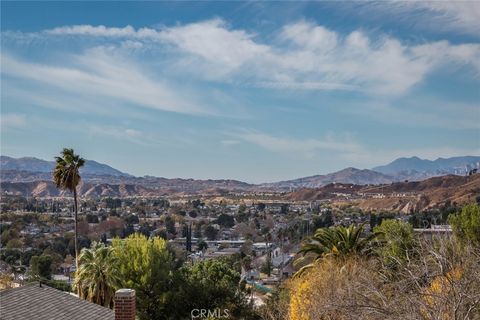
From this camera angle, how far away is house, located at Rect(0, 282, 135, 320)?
12.6 metres

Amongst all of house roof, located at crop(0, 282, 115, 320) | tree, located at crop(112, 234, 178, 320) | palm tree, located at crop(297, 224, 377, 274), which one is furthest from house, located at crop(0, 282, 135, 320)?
tree, located at crop(112, 234, 178, 320)

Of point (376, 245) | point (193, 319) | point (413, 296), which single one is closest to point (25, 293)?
point (413, 296)

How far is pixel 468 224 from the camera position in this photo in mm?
25406

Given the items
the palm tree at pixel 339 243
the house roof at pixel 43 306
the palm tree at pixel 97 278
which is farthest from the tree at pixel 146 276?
the house roof at pixel 43 306

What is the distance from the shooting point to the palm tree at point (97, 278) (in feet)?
72.3

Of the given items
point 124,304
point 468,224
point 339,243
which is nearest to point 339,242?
point 339,243

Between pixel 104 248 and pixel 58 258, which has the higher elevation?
pixel 104 248

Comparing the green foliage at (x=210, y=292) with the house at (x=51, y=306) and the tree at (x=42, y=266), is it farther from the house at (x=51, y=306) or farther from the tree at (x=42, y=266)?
the tree at (x=42, y=266)

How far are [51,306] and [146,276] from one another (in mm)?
12663

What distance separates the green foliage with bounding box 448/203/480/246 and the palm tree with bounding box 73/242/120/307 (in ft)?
48.5

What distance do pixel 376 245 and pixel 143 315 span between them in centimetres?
1117

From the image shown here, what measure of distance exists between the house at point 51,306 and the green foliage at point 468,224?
54.6 feet

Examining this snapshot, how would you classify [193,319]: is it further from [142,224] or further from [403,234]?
[142,224]

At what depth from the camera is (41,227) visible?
116m
